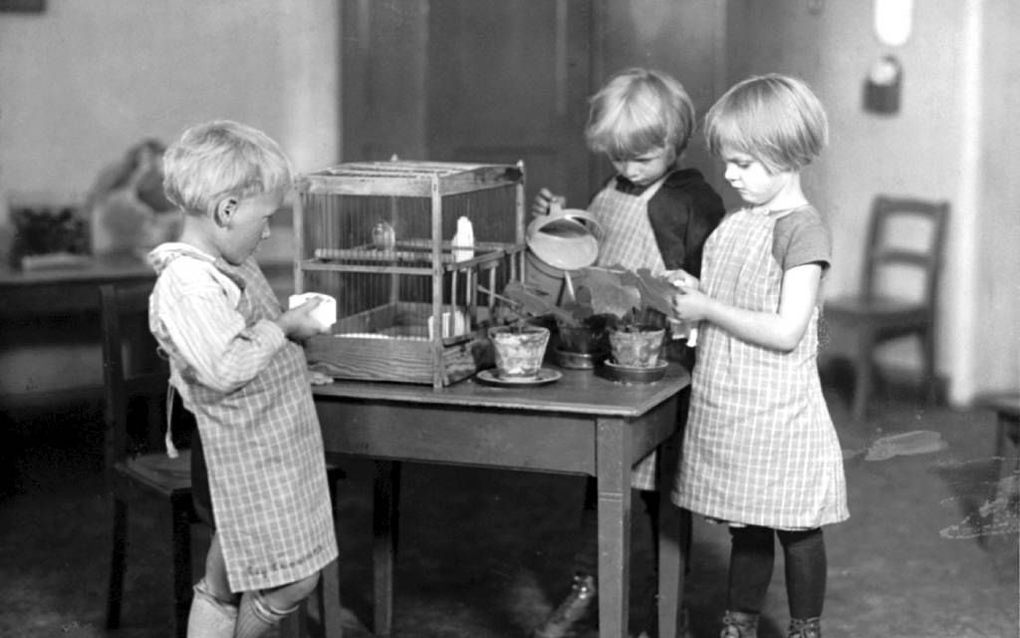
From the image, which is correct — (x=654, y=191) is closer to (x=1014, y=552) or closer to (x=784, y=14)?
(x=1014, y=552)

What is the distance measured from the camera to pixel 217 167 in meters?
2.54

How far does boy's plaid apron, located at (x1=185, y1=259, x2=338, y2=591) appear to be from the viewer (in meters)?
2.61

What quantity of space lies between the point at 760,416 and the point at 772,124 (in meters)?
0.63

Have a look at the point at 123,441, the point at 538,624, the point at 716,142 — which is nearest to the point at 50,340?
the point at 123,441

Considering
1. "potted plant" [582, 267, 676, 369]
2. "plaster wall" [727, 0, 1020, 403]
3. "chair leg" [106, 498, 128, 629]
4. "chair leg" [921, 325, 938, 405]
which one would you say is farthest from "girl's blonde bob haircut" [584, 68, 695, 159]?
"chair leg" [921, 325, 938, 405]

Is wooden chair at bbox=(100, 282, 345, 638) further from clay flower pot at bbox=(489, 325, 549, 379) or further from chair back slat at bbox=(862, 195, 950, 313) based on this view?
chair back slat at bbox=(862, 195, 950, 313)

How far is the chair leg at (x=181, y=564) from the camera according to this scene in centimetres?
333

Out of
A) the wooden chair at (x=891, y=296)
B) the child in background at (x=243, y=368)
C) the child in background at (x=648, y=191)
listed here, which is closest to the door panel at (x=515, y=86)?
the wooden chair at (x=891, y=296)

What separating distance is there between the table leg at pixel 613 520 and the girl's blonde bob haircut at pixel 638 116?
78cm

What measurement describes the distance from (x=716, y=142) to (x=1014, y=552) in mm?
2141

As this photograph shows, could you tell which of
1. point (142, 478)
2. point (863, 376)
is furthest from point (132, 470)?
point (863, 376)

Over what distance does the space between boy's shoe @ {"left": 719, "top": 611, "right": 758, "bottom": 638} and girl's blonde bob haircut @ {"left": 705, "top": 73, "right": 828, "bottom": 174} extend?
3.44 ft

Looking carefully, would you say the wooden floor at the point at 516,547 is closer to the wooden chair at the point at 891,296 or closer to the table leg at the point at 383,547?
the table leg at the point at 383,547

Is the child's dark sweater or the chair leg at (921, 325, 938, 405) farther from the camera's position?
the chair leg at (921, 325, 938, 405)
